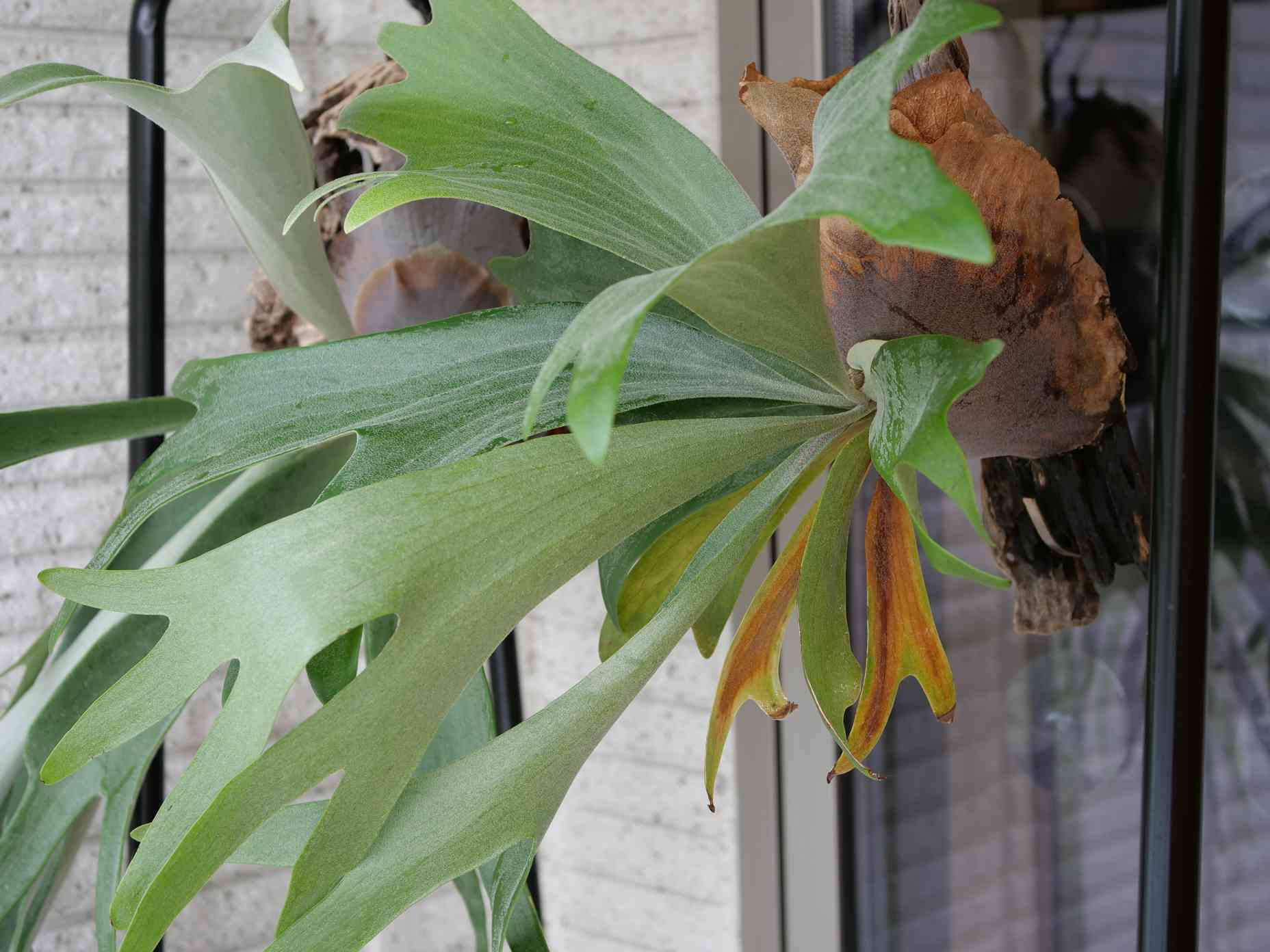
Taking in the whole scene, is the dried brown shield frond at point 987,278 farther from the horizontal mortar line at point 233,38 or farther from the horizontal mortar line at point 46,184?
the horizontal mortar line at point 46,184

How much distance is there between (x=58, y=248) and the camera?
104 cm

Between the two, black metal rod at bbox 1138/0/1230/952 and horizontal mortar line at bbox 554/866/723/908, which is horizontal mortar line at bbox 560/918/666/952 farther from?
black metal rod at bbox 1138/0/1230/952

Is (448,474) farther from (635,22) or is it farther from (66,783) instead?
(635,22)

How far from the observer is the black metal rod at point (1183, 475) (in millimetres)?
338

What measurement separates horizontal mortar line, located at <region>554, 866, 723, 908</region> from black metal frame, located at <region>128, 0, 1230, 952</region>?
0.79 m

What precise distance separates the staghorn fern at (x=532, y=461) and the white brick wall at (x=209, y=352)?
593 mm

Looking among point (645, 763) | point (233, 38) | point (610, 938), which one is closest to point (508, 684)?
point (645, 763)

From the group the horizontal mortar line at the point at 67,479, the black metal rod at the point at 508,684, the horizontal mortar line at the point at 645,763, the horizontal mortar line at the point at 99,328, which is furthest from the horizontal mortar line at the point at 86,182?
the horizontal mortar line at the point at 645,763

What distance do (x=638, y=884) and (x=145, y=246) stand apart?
2.55 feet

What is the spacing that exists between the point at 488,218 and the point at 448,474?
1.10 feet

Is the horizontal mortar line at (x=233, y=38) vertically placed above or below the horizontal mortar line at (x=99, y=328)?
above

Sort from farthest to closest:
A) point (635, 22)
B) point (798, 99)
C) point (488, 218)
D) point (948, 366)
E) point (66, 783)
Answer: point (635, 22), point (488, 218), point (66, 783), point (798, 99), point (948, 366)

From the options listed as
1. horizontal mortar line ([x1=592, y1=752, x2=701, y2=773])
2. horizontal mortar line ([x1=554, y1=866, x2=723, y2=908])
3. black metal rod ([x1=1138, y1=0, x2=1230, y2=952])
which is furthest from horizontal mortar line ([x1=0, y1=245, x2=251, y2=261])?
black metal rod ([x1=1138, y1=0, x2=1230, y2=952])

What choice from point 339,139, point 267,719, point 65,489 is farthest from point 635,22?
point 267,719
